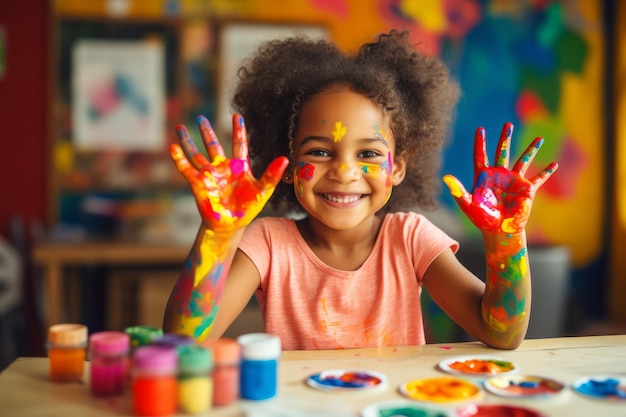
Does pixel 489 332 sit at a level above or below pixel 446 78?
below

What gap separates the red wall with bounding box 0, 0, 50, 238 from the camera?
388cm

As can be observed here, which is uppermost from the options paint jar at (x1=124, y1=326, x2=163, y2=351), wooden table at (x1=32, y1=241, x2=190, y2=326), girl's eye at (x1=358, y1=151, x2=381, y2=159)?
girl's eye at (x1=358, y1=151, x2=381, y2=159)

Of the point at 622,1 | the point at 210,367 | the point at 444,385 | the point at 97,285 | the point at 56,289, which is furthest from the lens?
the point at 622,1

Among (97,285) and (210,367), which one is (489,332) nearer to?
(210,367)

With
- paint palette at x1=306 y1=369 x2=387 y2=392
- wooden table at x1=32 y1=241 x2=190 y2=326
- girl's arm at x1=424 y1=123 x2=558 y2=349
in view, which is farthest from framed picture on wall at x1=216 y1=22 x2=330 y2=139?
paint palette at x1=306 y1=369 x2=387 y2=392

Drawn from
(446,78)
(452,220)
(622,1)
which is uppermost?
(622,1)

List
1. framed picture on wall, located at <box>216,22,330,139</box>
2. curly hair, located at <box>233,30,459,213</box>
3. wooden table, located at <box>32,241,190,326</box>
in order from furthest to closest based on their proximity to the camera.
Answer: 1. framed picture on wall, located at <box>216,22,330,139</box>
2. wooden table, located at <box>32,241,190,326</box>
3. curly hair, located at <box>233,30,459,213</box>

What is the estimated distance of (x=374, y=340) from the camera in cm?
146

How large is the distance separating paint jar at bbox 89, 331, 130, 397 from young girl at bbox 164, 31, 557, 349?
7.6 inches

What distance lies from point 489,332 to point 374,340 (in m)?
0.28

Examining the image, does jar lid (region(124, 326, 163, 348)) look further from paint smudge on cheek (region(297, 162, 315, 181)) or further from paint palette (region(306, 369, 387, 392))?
paint smudge on cheek (region(297, 162, 315, 181))

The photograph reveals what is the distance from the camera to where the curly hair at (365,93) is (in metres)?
1.51

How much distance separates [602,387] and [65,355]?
80cm

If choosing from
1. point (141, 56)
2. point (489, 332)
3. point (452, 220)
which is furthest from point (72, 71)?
point (489, 332)
